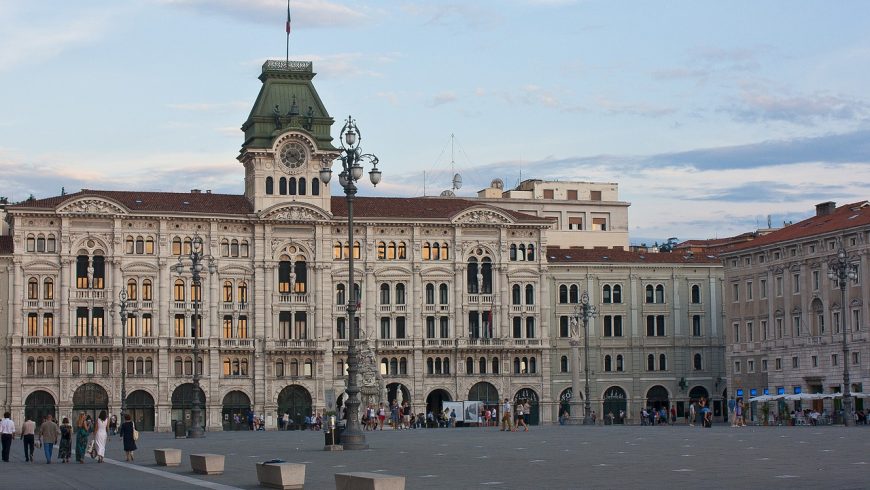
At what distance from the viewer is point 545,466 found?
34344mm

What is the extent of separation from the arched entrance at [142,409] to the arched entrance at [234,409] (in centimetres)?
488

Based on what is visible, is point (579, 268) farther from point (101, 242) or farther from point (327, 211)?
point (101, 242)

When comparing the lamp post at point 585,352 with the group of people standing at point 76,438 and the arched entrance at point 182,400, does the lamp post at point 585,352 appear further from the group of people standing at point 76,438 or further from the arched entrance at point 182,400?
the group of people standing at point 76,438

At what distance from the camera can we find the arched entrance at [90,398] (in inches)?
3927

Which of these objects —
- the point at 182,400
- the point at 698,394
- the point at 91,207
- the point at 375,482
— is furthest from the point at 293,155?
the point at 375,482

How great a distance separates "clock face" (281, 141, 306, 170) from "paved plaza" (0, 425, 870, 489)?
5573 cm

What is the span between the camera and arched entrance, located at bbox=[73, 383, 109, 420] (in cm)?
9975

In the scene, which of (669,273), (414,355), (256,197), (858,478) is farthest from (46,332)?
(858,478)

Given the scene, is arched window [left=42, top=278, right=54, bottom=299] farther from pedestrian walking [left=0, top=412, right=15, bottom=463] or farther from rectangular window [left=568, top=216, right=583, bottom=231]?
pedestrian walking [left=0, top=412, right=15, bottom=463]

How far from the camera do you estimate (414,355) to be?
106875 mm

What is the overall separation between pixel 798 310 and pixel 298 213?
3482 centimetres

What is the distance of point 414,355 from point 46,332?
25.6m

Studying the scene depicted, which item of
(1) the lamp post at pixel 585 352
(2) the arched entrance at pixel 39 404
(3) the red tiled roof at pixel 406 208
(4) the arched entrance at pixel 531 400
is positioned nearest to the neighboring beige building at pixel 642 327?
(1) the lamp post at pixel 585 352

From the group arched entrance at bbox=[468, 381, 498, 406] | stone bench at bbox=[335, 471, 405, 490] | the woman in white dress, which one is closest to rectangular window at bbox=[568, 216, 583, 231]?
arched entrance at bbox=[468, 381, 498, 406]
